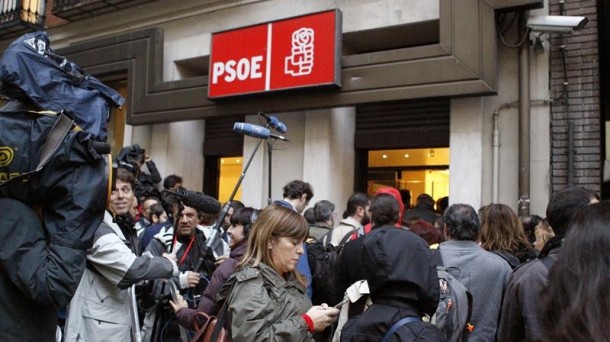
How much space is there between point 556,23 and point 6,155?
281 inches

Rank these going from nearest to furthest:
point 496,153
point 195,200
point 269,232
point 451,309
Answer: point 269,232, point 451,309, point 195,200, point 496,153

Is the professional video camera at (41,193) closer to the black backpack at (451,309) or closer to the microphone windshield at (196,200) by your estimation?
the microphone windshield at (196,200)

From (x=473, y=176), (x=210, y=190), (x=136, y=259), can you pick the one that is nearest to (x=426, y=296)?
(x=136, y=259)

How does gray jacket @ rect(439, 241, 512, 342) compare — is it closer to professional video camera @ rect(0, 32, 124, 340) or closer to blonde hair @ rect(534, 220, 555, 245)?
blonde hair @ rect(534, 220, 555, 245)

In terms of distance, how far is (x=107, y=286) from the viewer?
11.1 feet

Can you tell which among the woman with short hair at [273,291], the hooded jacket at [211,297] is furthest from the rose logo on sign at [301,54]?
the woman with short hair at [273,291]

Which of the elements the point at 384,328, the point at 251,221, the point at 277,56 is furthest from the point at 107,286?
the point at 277,56

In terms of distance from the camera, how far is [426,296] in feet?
8.18

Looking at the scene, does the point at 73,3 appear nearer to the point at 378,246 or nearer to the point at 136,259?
the point at 136,259

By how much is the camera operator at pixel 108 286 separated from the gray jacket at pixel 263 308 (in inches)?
24.5

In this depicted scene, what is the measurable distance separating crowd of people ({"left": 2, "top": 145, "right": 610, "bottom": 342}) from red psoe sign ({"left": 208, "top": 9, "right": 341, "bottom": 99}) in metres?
4.30

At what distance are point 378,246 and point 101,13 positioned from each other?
1212 centimetres

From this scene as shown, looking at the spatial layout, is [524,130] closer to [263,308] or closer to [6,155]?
[263,308]

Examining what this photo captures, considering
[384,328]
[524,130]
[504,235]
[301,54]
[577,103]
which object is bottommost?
[384,328]
